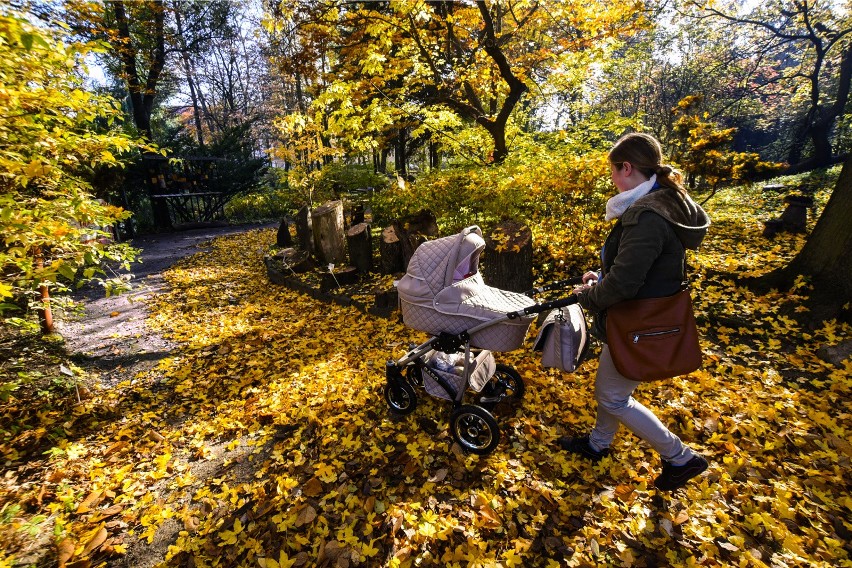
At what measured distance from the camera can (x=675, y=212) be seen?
207 cm

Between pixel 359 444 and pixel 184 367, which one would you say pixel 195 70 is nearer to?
pixel 184 367

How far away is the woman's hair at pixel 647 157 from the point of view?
215 centimetres

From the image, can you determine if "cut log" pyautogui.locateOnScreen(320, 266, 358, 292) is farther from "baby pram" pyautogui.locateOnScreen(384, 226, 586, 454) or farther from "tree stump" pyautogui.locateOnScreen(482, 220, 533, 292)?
"baby pram" pyautogui.locateOnScreen(384, 226, 586, 454)

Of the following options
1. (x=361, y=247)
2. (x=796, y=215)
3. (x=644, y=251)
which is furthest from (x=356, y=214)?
(x=796, y=215)

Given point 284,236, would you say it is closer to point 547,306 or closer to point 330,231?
point 330,231

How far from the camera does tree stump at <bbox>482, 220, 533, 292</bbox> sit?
498 cm

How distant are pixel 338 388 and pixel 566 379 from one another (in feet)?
8.34

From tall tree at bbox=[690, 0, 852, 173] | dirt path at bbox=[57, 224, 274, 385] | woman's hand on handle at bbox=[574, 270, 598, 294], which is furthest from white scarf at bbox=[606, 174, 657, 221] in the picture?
tall tree at bbox=[690, 0, 852, 173]

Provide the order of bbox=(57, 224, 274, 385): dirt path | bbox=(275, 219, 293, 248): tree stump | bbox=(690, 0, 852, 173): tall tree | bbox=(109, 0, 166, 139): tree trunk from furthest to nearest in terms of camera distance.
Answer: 1. bbox=(109, 0, 166, 139): tree trunk
2. bbox=(690, 0, 852, 173): tall tree
3. bbox=(275, 219, 293, 248): tree stump
4. bbox=(57, 224, 274, 385): dirt path

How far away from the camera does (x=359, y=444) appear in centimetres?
334

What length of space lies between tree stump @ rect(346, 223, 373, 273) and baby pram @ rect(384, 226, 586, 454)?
3.91 meters

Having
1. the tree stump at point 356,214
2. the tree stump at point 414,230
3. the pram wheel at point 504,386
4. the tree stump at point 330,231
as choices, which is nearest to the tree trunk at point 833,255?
the pram wheel at point 504,386

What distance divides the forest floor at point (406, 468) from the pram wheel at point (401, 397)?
0.37ft

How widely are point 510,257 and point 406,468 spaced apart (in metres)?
3.04
